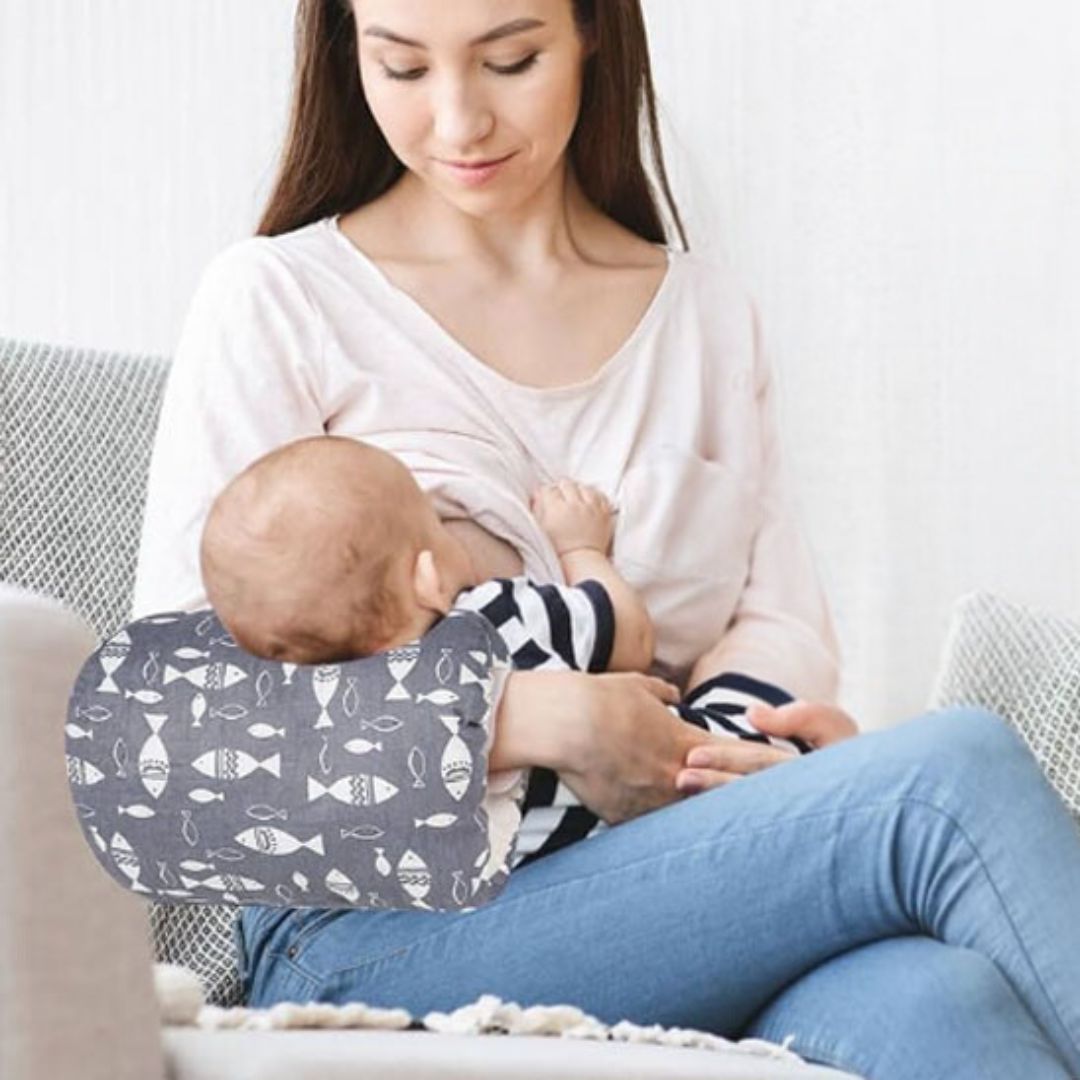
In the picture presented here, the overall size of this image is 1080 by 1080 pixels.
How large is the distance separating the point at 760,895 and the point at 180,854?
13.5 inches

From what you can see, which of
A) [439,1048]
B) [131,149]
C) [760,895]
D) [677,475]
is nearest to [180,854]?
[439,1048]

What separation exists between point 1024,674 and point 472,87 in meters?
0.64


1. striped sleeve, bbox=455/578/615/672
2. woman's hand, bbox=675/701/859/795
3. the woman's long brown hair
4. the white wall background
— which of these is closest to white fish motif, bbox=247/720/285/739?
striped sleeve, bbox=455/578/615/672

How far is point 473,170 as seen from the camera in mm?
1786

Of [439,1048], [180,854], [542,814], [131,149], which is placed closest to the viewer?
[439,1048]

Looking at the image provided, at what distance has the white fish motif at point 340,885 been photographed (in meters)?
1.40

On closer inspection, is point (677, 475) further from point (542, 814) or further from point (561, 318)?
point (542, 814)

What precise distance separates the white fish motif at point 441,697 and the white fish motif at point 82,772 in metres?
0.18

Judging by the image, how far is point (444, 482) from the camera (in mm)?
1720

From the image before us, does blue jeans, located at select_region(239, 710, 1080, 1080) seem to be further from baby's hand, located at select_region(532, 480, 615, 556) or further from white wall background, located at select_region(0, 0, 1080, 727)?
white wall background, located at select_region(0, 0, 1080, 727)

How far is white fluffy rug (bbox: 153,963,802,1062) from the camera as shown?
136 centimetres

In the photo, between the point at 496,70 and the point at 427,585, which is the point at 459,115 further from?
the point at 427,585

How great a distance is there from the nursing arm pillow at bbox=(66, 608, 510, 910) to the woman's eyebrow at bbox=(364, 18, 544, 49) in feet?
1.64

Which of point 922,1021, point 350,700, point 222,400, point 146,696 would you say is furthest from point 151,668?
point 922,1021
